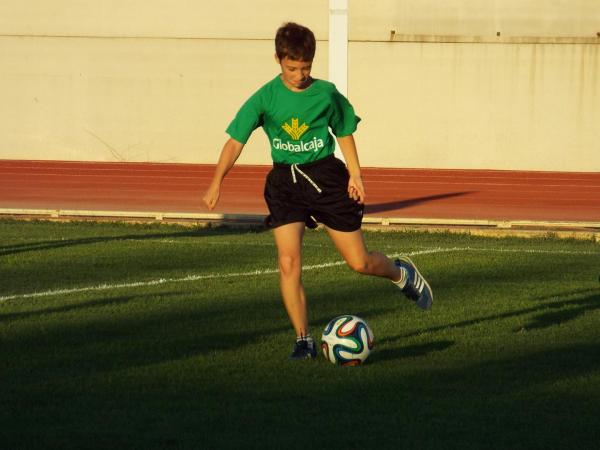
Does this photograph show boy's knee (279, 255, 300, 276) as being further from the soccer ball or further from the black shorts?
the soccer ball

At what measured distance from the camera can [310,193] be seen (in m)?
7.75

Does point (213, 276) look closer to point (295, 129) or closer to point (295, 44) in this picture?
point (295, 129)

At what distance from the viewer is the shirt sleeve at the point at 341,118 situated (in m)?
7.66

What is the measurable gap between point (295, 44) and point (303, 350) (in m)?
1.88

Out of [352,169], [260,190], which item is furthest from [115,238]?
[260,190]

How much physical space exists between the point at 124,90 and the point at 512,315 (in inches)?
1145

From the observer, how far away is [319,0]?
1420 inches

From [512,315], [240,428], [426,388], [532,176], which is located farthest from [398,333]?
[532,176]

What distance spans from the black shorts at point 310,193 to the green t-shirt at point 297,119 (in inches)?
2.7

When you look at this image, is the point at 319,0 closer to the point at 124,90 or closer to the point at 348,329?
the point at 124,90

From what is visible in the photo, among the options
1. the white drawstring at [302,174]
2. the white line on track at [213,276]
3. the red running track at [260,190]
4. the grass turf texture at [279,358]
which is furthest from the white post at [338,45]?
the white drawstring at [302,174]

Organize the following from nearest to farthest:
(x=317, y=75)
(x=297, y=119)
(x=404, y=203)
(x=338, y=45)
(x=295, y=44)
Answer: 1. (x=295, y=44)
2. (x=297, y=119)
3. (x=338, y=45)
4. (x=404, y=203)
5. (x=317, y=75)

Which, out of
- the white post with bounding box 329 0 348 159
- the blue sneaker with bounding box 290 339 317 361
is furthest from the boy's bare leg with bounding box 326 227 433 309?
the white post with bounding box 329 0 348 159

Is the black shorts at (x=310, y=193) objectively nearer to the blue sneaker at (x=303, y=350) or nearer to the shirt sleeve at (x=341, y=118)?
the shirt sleeve at (x=341, y=118)
